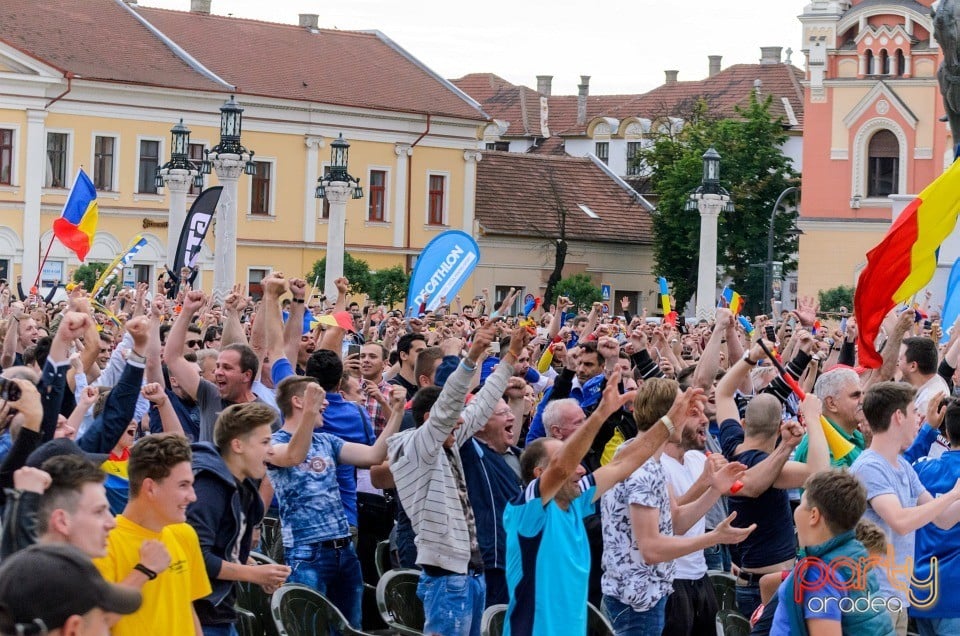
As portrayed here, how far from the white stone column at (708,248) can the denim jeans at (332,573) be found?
22125mm

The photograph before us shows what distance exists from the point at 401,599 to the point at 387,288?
136ft

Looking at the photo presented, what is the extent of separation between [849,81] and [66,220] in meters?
40.0

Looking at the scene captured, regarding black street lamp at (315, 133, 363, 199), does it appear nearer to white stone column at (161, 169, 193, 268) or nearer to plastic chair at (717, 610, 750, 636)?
white stone column at (161, 169, 193, 268)

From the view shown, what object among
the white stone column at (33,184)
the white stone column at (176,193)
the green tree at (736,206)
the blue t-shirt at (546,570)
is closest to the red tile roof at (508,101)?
the green tree at (736,206)

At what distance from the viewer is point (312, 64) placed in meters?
58.6

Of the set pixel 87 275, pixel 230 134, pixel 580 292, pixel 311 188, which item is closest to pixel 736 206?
pixel 580 292

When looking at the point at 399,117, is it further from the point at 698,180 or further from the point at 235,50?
the point at 698,180

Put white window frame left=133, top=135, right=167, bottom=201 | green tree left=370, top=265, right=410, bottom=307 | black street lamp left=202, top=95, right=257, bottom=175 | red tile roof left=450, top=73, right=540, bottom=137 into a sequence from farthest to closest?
red tile roof left=450, top=73, right=540, bottom=137, white window frame left=133, top=135, right=167, bottom=201, green tree left=370, top=265, right=410, bottom=307, black street lamp left=202, top=95, right=257, bottom=175

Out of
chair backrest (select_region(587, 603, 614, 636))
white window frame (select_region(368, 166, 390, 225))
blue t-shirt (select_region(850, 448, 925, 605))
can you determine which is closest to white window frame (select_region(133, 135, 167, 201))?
white window frame (select_region(368, 166, 390, 225))

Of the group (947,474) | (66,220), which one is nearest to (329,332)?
(947,474)

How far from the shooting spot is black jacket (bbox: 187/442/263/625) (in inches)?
262

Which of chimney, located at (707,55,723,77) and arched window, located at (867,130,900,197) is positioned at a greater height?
chimney, located at (707,55,723,77)

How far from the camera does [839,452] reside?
8.52m

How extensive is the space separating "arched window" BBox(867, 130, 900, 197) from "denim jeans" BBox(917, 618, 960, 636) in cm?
5341
